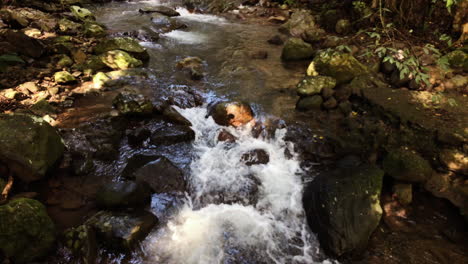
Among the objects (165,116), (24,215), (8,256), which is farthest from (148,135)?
(8,256)

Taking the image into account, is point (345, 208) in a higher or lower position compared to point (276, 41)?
lower

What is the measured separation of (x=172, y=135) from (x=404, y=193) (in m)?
4.27

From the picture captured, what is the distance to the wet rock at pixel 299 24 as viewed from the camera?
10.5m

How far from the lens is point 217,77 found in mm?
7473

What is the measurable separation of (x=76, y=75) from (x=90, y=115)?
6.05 feet

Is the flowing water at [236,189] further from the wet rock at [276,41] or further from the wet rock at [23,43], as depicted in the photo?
the wet rock at [23,43]

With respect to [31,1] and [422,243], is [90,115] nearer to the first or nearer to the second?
[422,243]

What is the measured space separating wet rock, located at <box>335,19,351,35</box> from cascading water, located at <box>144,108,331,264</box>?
5739mm

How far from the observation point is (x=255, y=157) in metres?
5.22

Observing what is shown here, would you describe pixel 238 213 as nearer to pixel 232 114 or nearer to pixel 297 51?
pixel 232 114

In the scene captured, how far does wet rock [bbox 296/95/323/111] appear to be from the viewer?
5887mm

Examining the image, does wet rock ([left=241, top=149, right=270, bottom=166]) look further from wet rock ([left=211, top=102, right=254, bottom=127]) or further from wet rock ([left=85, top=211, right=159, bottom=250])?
wet rock ([left=85, top=211, right=159, bottom=250])

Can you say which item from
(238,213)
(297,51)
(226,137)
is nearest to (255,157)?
(226,137)

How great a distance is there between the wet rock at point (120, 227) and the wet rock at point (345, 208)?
2.55m
